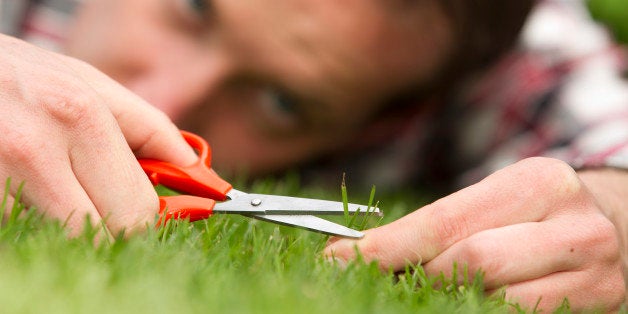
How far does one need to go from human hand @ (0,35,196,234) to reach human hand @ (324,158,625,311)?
32 centimetres

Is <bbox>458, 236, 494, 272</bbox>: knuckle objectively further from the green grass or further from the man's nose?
the man's nose

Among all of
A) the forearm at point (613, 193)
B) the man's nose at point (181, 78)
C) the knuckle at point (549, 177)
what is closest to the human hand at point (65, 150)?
the knuckle at point (549, 177)

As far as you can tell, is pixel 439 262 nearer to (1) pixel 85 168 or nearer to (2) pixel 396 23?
(1) pixel 85 168

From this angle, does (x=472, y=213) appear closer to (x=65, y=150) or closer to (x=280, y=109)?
(x=65, y=150)

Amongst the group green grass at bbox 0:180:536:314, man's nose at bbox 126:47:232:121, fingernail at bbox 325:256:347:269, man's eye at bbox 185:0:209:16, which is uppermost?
man's eye at bbox 185:0:209:16

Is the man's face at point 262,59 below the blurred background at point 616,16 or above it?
below

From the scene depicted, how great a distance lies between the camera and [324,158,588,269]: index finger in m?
1.24

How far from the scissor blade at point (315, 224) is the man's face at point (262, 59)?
105 cm

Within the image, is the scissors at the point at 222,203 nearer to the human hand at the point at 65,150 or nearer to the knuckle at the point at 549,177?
the human hand at the point at 65,150

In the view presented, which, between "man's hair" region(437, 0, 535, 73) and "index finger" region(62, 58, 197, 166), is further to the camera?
"man's hair" region(437, 0, 535, 73)

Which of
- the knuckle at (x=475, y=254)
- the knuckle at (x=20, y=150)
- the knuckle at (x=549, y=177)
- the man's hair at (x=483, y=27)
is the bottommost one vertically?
the knuckle at (x=20, y=150)

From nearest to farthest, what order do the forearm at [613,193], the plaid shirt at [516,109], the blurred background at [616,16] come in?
the forearm at [613,193]
the plaid shirt at [516,109]
the blurred background at [616,16]

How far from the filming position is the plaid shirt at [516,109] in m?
2.60

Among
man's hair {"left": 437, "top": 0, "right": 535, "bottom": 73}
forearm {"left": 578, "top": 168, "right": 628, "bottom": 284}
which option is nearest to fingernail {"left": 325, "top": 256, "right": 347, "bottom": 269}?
forearm {"left": 578, "top": 168, "right": 628, "bottom": 284}
